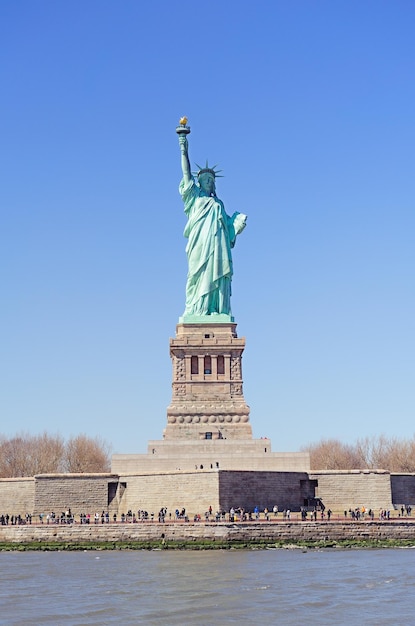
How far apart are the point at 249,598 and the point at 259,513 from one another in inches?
622

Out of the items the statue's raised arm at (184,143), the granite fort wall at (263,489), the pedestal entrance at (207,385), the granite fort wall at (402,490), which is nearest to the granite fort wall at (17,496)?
the pedestal entrance at (207,385)

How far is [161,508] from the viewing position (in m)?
42.6

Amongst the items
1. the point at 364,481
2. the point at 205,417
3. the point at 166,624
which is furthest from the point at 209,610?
the point at 205,417

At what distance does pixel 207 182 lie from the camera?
5419 cm

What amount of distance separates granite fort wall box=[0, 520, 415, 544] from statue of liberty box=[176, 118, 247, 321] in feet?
51.1

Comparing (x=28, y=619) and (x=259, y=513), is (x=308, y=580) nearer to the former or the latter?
(x=28, y=619)

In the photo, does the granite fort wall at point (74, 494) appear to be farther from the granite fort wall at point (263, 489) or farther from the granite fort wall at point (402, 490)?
the granite fort wall at point (402, 490)

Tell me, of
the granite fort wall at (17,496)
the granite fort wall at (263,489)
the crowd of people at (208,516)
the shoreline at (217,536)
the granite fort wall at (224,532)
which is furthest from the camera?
the granite fort wall at (17,496)

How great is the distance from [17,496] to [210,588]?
20.0 m

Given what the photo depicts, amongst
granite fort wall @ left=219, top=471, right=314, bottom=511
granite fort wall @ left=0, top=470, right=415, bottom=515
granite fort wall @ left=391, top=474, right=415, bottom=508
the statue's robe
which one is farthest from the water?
the statue's robe

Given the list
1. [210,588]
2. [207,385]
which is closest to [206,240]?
[207,385]

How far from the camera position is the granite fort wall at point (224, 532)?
127 ft

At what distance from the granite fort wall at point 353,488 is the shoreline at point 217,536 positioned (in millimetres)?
3438

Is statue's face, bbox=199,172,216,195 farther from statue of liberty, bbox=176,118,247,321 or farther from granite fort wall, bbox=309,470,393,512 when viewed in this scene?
granite fort wall, bbox=309,470,393,512
